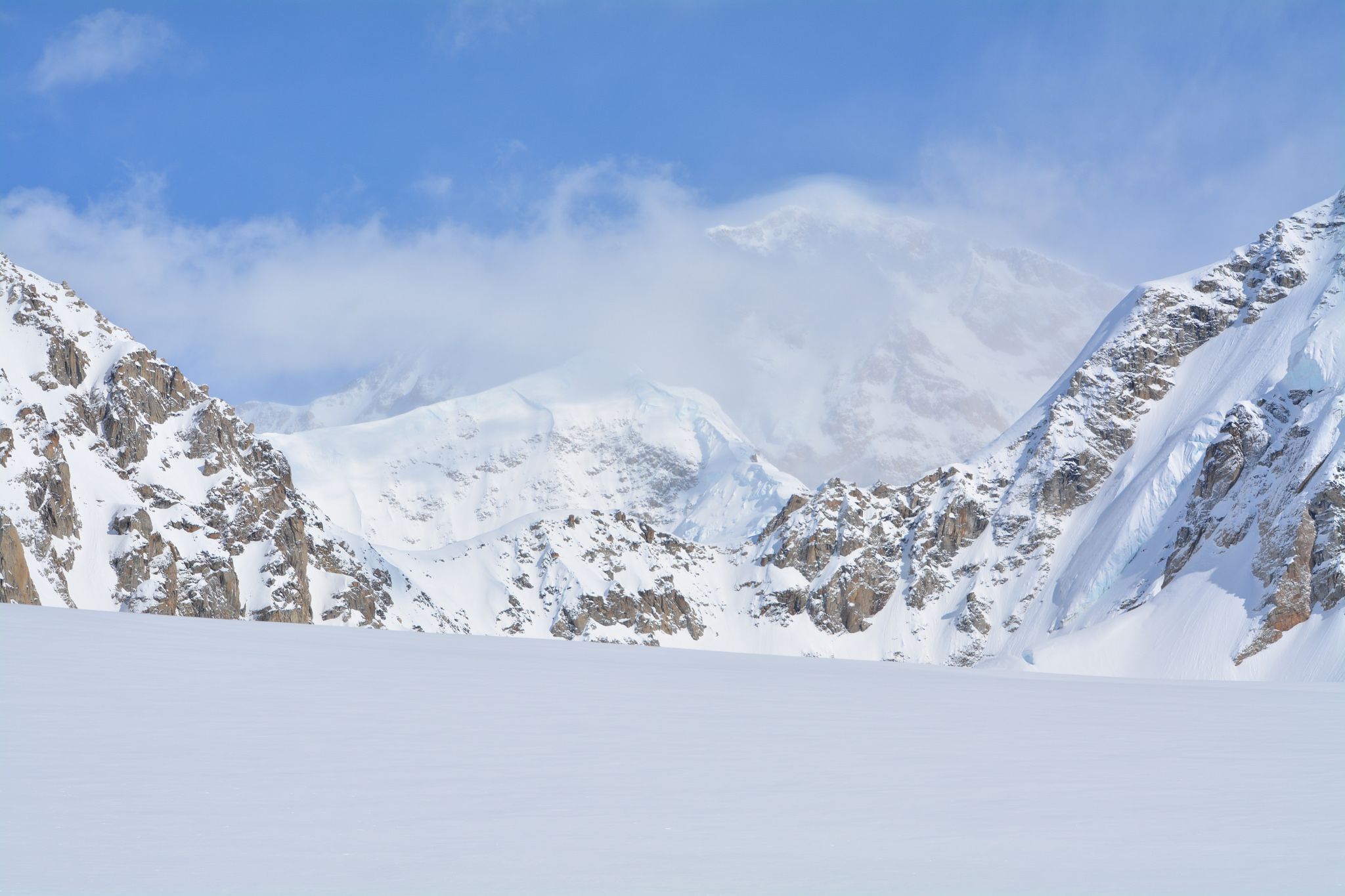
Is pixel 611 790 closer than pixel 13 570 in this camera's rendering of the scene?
Yes

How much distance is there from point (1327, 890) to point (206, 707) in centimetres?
2012

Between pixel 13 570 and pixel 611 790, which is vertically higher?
pixel 13 570

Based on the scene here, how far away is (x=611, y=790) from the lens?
1672 cm

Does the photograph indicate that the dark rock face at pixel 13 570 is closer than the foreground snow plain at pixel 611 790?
No

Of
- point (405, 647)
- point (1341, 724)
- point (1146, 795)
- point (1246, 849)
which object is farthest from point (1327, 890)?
point (405, 647)

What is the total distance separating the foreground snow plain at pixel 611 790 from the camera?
1245 centimetres

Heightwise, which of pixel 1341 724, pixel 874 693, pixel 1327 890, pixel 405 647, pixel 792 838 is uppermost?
pixel 405 647

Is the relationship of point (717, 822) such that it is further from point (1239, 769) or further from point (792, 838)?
point (1239, 769)

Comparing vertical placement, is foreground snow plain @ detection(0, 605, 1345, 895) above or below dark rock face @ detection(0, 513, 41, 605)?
below

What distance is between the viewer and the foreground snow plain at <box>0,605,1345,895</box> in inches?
490

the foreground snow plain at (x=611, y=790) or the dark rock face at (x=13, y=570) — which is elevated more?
the dark rock face at (x=13, y=570)

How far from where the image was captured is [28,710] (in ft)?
67.6

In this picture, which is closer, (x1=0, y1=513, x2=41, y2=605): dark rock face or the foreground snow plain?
the foreground snow plain

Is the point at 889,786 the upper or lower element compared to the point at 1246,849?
upper
